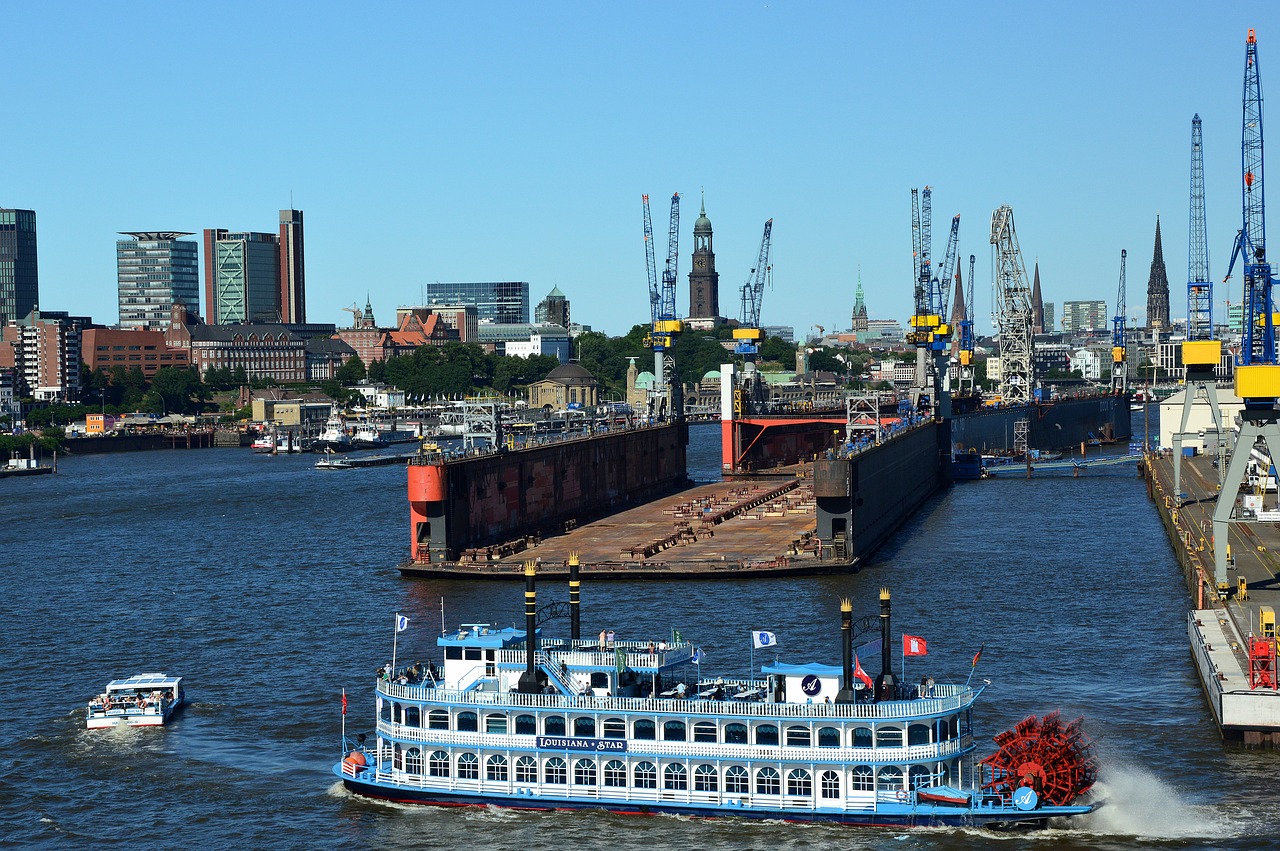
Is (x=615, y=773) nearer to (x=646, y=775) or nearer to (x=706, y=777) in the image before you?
(x=646, y=775)

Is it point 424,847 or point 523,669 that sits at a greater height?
point 523,669

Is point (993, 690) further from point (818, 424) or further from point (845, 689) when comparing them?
point (818, 424)

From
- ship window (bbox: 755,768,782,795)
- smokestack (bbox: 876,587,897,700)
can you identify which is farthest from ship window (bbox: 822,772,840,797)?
smokestack (bbox: 876,587,897,700)

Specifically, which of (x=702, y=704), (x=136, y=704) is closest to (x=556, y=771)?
(x=702, y=704)

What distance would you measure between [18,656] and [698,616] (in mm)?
31781

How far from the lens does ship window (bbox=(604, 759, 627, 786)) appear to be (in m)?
50.9

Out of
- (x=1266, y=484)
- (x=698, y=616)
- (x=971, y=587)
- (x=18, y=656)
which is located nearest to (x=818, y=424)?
(x=1266, y=484)

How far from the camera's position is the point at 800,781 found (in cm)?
4922

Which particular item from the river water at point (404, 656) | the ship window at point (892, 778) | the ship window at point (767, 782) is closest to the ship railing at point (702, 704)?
the ship window at point (892, 778)

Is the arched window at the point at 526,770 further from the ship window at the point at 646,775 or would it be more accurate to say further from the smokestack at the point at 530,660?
the ship window at the point at 646,775

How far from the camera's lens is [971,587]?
301ft

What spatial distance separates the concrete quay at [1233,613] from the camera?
5559 cm

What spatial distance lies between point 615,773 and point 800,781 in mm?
→ 5734

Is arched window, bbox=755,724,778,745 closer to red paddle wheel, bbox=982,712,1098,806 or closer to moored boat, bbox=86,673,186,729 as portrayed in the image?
red paddle wheel, bbox=982,712,1098,806
